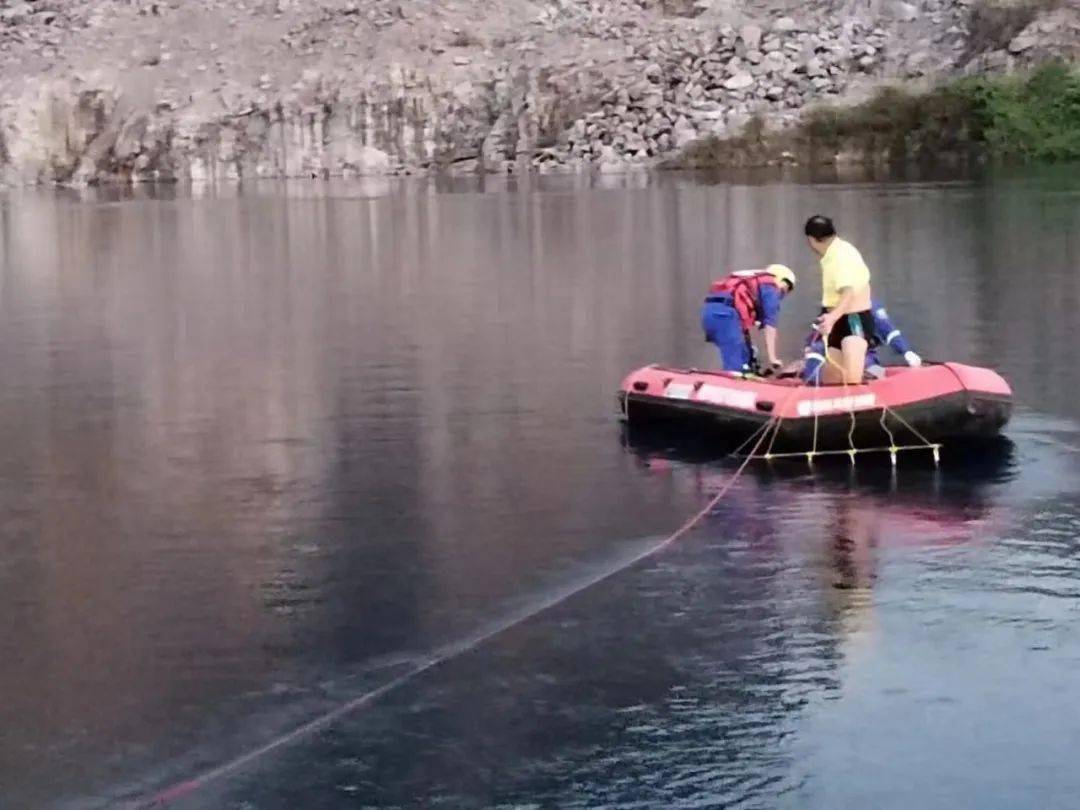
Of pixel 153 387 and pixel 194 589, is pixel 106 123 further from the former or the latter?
pixel 194 589

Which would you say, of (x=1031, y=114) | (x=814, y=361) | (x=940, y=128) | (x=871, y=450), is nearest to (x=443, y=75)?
(x=940, y=128)

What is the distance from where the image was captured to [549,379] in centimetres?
2227

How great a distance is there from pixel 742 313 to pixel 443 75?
7661 centimetres

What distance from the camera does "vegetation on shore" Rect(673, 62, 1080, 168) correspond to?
79875mm

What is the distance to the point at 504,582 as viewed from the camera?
1316 cm

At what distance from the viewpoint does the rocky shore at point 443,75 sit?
8681 centimetres

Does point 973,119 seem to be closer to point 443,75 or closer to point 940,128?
point 940,128

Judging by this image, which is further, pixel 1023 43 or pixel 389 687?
pixel 1023 43

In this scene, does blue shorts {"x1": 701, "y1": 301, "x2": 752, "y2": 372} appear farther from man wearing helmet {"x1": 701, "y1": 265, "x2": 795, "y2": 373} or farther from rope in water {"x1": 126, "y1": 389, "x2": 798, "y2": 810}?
rope in water {"x1": 126, "y1": 389, "x2": 798, "y2": 810}

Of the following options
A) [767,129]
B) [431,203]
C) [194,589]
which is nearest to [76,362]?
[194,589]

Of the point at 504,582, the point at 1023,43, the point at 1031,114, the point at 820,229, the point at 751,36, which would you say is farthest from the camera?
the point at 751,36

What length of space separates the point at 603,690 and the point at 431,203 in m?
51.9

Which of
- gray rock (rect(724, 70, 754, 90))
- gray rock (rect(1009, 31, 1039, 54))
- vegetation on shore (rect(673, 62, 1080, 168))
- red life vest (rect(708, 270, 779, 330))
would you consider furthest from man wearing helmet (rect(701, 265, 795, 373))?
gray rock (rect(724, 70, 754, 90))

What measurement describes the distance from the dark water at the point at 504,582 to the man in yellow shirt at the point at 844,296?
107 centimetres
